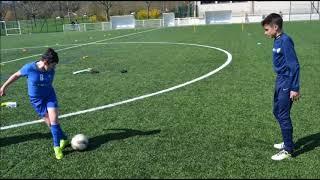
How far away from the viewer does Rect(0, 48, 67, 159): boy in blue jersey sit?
574 centimetres

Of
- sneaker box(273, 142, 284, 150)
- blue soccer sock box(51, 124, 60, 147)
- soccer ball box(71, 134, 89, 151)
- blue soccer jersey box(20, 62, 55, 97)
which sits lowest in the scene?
sneaker box(273, 142, 284, 150)

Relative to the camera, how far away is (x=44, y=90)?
592 centimetres

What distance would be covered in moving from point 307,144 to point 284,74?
119cm

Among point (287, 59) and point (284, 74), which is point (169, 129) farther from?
point (287, 59)

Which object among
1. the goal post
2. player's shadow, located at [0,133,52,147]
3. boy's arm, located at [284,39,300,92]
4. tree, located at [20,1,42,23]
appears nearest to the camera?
boy's arm, located at [284,39,300,92]

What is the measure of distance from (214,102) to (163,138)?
2462mm

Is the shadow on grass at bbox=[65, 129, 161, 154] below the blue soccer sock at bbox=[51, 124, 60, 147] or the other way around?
below

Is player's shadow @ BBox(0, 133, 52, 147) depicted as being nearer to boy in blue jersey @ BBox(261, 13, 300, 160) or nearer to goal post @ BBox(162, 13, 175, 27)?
boy in blue jersey @ BBox(261, 13, 300, 160)

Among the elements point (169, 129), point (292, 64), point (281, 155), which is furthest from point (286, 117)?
point (169, 129)

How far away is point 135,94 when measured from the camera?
9516 mm

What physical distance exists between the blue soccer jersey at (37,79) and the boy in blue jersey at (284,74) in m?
3.03

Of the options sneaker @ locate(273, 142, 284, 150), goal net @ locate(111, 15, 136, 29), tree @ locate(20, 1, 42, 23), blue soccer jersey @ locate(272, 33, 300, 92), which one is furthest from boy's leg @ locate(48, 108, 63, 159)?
tree @ locate(20, 1, 42, 23)

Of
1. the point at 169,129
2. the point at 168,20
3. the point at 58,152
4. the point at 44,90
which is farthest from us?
the point at 168,20

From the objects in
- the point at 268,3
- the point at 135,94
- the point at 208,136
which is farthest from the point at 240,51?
the point at 268,3
